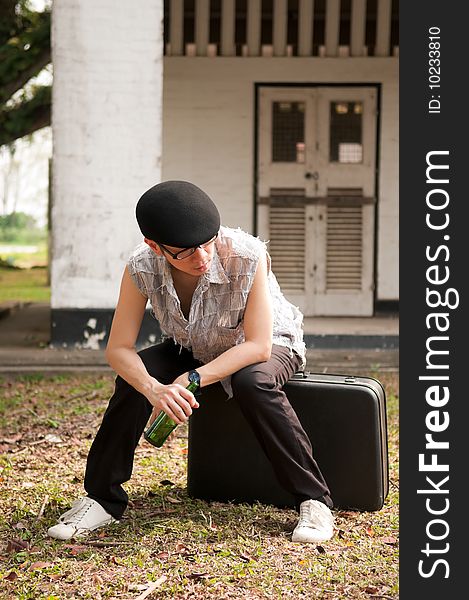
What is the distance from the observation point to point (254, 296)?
340 centimetres

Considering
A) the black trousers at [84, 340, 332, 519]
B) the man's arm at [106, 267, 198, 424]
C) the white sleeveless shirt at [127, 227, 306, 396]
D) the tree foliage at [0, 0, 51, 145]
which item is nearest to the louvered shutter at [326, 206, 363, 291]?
the tree foliage at [0, 0, 51, 145]

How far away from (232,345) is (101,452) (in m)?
0.57

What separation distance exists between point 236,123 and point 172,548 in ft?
19.8

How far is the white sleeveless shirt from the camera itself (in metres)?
3.40

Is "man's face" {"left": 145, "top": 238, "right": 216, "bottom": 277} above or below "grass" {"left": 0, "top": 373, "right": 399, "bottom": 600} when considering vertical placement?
above

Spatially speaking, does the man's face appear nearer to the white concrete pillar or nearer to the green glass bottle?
the green glass bottle

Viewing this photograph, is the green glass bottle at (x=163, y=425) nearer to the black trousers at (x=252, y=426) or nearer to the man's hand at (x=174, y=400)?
the man's hand at (x=174, y=400)

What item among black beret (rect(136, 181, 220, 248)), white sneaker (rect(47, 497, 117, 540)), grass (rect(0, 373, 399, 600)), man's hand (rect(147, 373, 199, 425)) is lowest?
grass (rect(0, 373, 399, 600))

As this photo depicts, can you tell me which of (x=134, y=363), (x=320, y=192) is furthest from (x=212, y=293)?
(x=320, y=192)

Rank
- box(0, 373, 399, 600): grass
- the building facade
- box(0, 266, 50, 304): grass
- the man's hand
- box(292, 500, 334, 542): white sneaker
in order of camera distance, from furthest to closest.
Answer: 1. box(0, 266, 50, 304): grass
2. the building facade
3. box(292, 500, 334, 542): white sneaker
4. the man's hand
5. box(0, 373, 399, 600): grass

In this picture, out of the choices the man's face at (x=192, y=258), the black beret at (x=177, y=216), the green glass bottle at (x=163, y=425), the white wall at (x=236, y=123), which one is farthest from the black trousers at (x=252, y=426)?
the white wall at (x=236, y=123)

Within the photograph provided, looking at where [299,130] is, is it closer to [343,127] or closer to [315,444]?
[343,127]

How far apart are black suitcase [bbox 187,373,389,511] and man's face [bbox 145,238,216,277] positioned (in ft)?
1.93

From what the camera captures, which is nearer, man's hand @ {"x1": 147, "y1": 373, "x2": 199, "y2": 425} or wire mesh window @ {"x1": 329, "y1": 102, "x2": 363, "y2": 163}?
man's hand @ {"x1": 147, "y1": 373, "x2": 199, "y2": 425}
